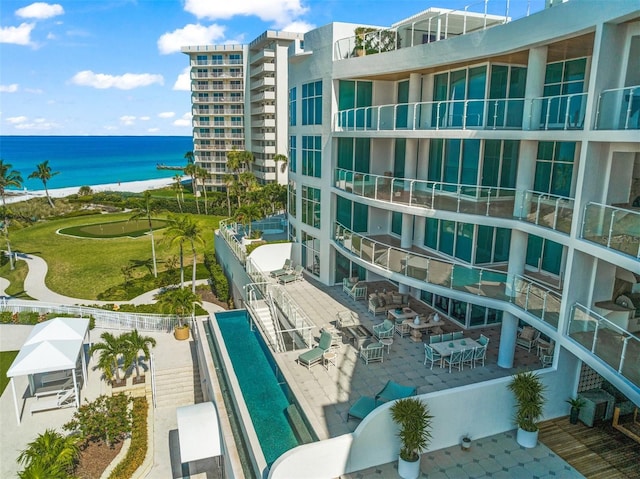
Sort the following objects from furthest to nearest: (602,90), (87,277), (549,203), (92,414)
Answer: (87,277)
(92,414)
(549,203)
(602,90)

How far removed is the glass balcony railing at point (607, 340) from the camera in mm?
11305

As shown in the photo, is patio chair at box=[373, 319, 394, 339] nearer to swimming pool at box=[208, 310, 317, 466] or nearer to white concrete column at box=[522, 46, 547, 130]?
swimming pool at box=[208, 310, 317, 466]

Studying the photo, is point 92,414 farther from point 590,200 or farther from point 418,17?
point 418,17

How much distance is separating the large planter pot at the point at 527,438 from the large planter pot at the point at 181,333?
18442mm

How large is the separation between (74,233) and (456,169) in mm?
44601

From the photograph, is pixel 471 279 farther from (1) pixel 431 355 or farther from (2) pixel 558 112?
(2) pixel 558 112

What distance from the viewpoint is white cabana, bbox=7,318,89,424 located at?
63.3ft

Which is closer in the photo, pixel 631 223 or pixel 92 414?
pixel 631 223

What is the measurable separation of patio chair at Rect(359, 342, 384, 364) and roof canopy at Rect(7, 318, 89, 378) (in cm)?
1203

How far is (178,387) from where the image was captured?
22062mm

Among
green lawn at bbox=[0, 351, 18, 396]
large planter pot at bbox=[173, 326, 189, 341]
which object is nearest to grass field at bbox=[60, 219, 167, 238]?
green lawn at bbox=[0, 351, 18, 396]

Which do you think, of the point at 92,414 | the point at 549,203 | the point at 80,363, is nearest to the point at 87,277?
the point at 80,363

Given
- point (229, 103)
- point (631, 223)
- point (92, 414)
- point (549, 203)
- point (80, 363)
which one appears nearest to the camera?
point (631, 223)

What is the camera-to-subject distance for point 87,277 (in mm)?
36875
